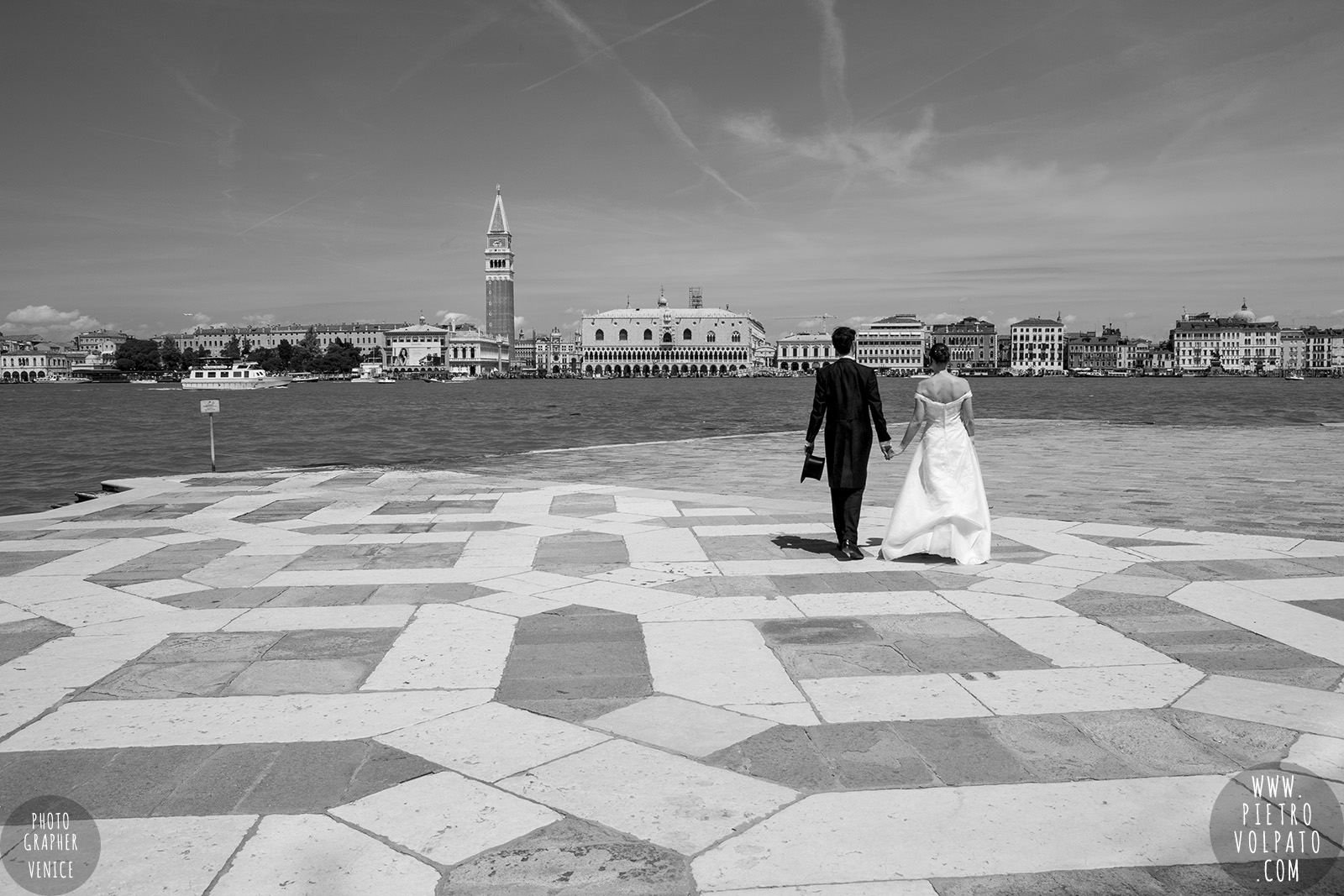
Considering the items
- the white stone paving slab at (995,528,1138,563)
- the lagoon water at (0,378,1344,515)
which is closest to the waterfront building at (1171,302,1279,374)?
the lagoon water at (0,378,1344,515)

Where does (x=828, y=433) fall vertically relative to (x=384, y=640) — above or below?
above

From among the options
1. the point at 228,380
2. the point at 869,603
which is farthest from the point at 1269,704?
the point at 228,380

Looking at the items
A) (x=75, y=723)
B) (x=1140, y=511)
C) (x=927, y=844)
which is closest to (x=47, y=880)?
(x=75, y=723)

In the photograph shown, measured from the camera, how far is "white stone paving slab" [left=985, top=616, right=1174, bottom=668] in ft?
14.4

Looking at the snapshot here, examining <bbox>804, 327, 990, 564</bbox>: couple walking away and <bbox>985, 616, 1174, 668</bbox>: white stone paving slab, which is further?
<bbox>804, 327, 990, 564</bbox>: couple walking away

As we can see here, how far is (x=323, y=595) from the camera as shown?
5.83 meters

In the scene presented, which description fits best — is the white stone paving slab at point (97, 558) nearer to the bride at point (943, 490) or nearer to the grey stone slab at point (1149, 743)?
Answer: the bride at point (943, 490)

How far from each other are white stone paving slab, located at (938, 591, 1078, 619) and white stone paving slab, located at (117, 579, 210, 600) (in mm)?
4527

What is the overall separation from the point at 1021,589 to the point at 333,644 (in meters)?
3.91

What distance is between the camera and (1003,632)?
4.89 m

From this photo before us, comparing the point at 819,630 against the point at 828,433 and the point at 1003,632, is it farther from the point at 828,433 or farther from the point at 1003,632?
the point at 828,433

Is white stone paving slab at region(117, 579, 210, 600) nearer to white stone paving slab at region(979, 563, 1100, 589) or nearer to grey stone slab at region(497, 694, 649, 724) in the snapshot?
grey stone slab at region(497, 694, 649, 724)

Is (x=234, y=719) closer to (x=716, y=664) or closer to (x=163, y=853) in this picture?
(x=163, y=853)

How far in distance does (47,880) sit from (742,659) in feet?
9.01
